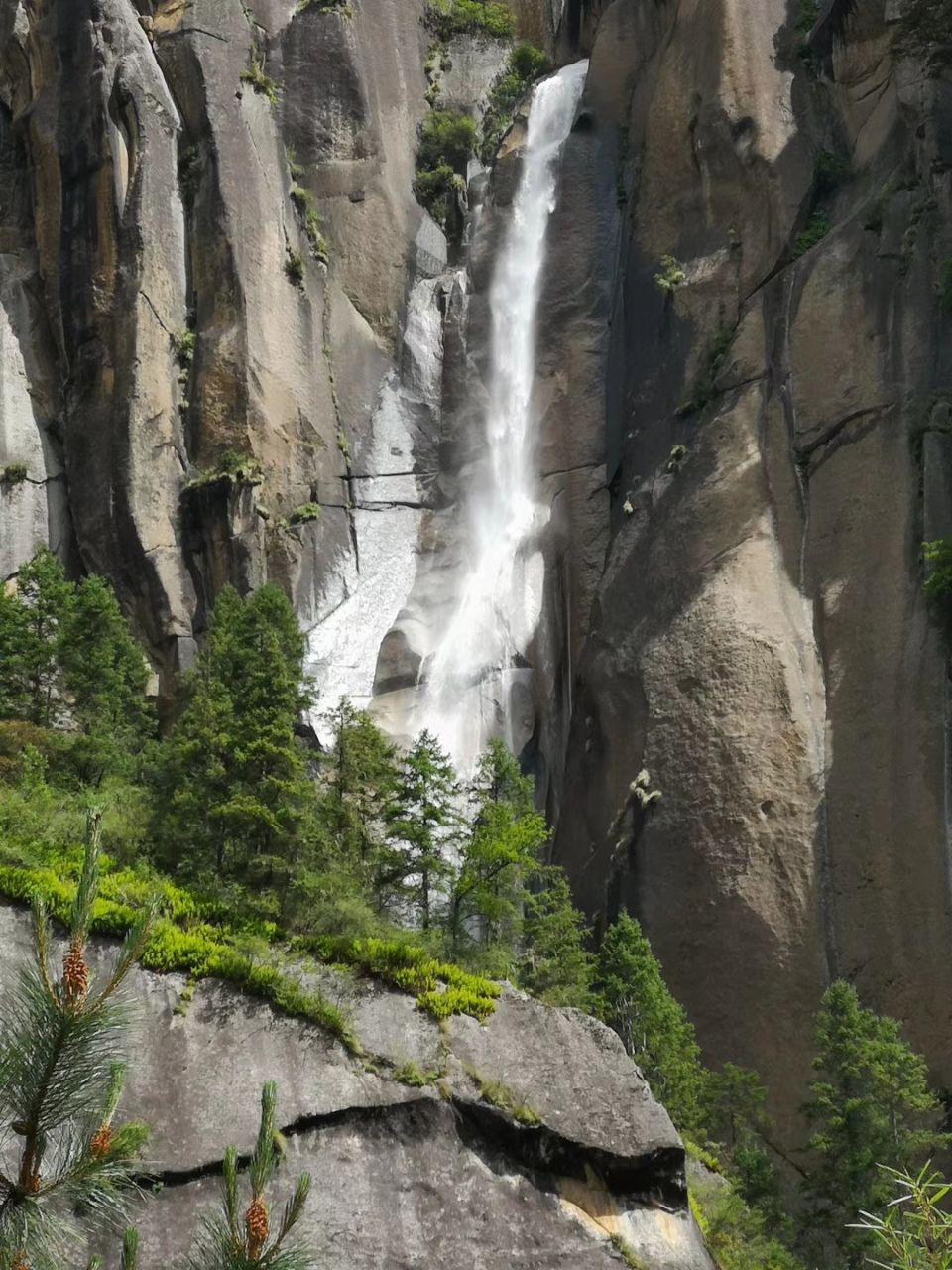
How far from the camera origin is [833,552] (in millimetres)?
33969

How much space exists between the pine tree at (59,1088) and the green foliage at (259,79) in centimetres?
4637

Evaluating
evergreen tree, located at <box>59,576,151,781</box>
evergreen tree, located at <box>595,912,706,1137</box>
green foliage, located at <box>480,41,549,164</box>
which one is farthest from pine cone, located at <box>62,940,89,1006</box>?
green foliage, located at <box>480,41,549,164</box>

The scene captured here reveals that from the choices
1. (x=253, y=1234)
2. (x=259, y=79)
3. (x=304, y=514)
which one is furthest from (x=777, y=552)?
(x=253, y=1234)

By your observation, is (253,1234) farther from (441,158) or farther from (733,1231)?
(441,158)

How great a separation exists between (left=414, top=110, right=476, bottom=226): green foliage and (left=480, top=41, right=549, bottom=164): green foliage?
1135mm

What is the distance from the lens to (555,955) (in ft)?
90.5

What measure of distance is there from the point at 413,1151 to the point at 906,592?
1879 centimetres

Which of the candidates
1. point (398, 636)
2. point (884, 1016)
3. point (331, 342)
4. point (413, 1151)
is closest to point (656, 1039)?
point (884, 1016)

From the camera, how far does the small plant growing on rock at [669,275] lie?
42.4 metres

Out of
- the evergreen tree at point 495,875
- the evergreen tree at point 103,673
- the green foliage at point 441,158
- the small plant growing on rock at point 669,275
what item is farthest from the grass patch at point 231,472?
the evergreen tree at point 495,875

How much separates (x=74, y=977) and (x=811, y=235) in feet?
121

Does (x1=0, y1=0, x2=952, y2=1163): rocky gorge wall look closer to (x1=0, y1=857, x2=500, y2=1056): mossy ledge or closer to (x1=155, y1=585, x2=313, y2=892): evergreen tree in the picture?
(x1=155, y1=585, x2=313, y2=892): evergreen tree

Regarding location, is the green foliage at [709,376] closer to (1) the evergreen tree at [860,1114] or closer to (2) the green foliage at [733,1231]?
(1) the evergreen tree at [860,1114]

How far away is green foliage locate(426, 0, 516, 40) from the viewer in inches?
2263
